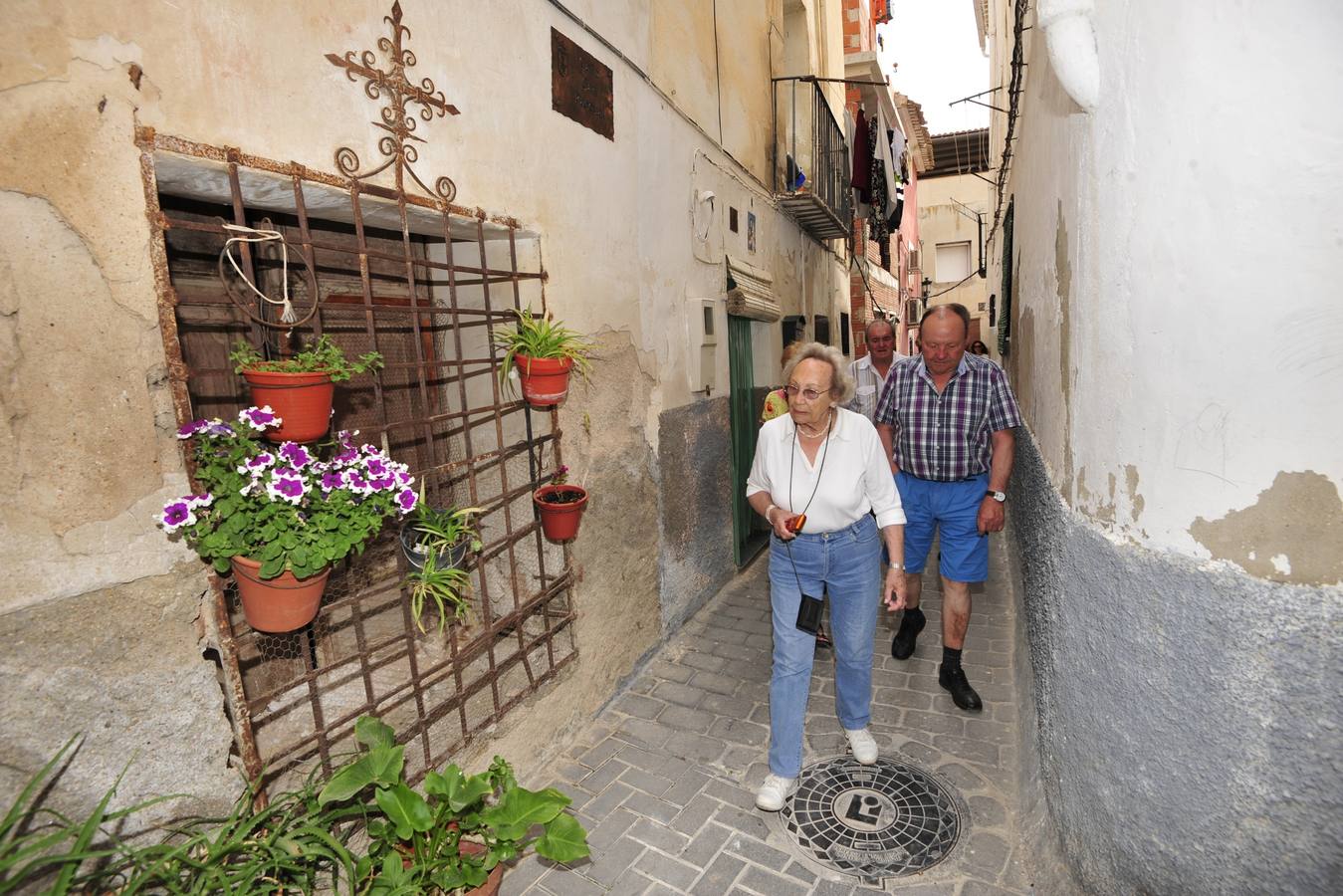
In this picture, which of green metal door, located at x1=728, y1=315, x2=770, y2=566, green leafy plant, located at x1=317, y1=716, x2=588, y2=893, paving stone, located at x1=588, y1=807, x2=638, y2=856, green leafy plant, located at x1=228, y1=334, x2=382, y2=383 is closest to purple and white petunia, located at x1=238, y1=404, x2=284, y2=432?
green leafy plant, located at x1=228, y1=334, x2=382, y2=383

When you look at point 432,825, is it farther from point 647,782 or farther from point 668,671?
point 668,671

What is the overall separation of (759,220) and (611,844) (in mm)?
6103

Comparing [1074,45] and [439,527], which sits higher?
[1074,45]

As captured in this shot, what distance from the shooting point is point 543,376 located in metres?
3.24

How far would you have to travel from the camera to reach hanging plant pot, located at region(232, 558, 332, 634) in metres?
1.95

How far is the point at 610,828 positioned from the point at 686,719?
38.6 inches

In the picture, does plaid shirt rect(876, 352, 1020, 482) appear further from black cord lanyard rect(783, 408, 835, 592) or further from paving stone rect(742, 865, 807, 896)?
paving stone rect(742, 865, 807, 896)

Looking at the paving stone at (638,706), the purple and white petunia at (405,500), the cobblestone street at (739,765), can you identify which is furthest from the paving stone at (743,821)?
the purple and white petunia at (405,500)

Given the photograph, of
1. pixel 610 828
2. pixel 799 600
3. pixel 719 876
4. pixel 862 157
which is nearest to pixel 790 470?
pixel 799 600

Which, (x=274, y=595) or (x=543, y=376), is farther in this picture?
(x=543, y=376)

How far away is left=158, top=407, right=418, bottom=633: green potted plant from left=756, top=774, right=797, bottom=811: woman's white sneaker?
208cm

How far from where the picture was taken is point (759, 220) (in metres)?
7.23

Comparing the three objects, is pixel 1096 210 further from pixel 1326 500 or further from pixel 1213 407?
pixel 1326 500

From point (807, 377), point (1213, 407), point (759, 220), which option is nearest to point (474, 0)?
point (807, 377)
